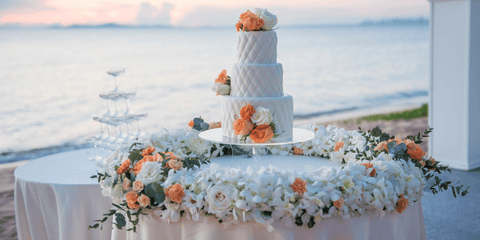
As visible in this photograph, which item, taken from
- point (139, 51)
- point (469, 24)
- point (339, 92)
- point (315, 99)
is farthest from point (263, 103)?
point (139, 51)

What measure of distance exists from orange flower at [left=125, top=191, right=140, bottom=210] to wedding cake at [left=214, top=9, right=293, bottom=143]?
0.58 metres

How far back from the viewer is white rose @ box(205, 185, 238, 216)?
1813 millimetres

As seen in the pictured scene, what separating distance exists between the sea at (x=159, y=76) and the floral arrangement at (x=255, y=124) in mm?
8196

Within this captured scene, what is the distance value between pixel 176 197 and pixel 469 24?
5097mm

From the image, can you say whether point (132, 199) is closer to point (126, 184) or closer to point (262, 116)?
point (126, 184)

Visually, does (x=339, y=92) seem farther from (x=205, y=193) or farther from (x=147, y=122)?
(x=205, y=193)

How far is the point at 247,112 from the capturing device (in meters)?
2.18

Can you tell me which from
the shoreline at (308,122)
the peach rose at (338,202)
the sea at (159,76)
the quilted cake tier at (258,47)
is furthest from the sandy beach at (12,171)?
the peach rose at (338,202)

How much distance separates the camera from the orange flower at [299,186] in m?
1.82

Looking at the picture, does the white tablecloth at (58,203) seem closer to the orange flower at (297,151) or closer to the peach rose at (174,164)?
the peach rose at (174,164)

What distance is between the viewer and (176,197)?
1.87m

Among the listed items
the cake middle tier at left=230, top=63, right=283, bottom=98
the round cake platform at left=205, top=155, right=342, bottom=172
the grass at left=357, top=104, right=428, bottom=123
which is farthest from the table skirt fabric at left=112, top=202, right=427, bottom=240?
the grass at left=357, top=104, right=428, bottom=123

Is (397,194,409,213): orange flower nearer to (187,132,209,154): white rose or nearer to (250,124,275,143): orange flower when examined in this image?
(250,124,275,143): orange flower

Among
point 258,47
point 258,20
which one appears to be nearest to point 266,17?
point 258,20
